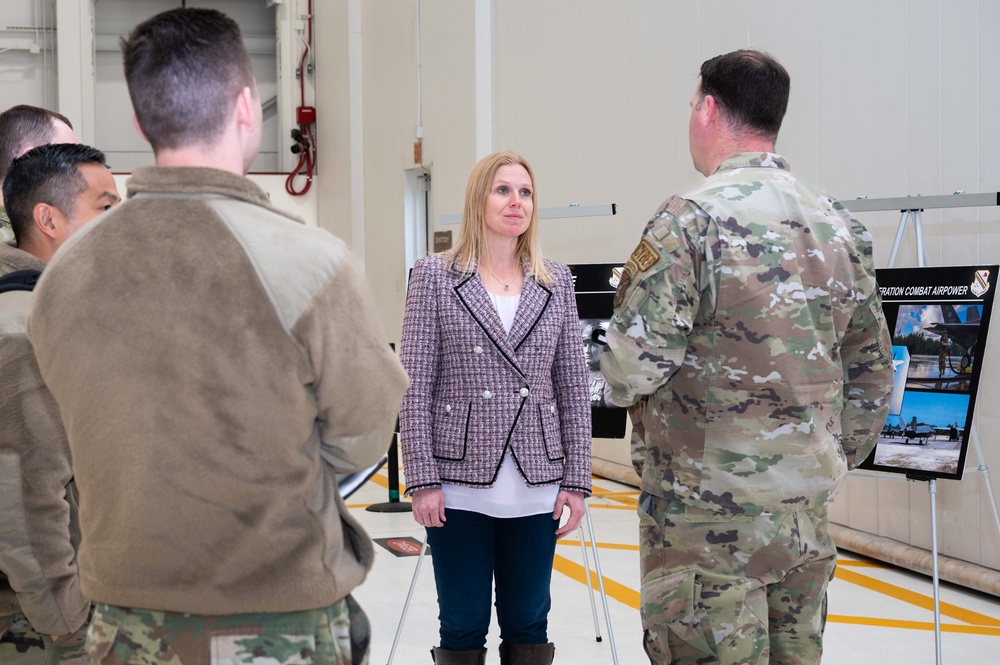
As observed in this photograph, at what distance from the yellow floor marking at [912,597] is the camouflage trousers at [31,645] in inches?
143

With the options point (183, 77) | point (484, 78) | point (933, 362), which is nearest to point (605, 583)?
point (933, 362)

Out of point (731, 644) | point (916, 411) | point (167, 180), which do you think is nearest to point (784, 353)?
point (731, 644)

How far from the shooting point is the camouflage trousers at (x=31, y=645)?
2066mm

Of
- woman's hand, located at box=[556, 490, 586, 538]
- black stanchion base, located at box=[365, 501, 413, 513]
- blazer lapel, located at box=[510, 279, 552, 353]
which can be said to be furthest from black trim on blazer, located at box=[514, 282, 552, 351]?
black stanchion base, located at box=[365, 501, 413, 513]

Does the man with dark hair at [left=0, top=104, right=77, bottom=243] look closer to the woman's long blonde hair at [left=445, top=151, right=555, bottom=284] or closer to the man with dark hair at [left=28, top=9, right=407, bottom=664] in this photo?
the woman's long blonde hair at [left=445, top=151, right=555, bottom=284]

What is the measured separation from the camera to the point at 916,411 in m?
4.27

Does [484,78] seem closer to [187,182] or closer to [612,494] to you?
[612,494]

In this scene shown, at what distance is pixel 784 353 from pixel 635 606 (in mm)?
2721

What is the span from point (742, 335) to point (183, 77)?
1.19 meters

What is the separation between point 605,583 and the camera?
493cm

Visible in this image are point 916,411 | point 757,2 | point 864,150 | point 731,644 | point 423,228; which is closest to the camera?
point 731,644

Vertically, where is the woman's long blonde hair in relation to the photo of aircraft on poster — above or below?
above

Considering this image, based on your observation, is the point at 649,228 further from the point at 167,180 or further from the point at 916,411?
the point at 916,411

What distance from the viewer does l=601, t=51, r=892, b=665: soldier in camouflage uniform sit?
2.03 meters
